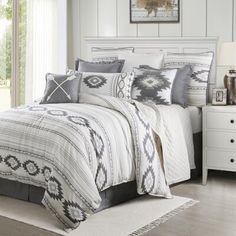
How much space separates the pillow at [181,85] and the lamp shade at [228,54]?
1.09ft

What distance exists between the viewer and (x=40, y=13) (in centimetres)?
615

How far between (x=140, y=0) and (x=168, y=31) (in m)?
0.44

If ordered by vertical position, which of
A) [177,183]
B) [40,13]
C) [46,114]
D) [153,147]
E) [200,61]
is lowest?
[177,183]

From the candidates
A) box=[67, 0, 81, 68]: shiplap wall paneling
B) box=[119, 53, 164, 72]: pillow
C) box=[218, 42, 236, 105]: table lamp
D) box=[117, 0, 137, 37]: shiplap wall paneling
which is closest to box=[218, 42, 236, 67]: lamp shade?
box=[218, 42, 236, 105]: table lamp

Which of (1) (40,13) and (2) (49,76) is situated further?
(1) (40,13)

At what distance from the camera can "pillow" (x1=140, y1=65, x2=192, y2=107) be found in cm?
476

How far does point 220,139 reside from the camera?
176 inches

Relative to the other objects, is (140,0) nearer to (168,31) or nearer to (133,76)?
(168,31)

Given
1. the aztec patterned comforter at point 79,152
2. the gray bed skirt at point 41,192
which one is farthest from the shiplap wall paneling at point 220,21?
the gray bed skirt at point 41,192

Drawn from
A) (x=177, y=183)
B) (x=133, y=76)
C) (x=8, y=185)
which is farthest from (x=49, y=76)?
(x=177, y=183)

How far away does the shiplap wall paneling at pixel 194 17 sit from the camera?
5.16 m

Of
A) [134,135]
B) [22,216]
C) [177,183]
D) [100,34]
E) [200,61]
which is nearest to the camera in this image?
[22,216]

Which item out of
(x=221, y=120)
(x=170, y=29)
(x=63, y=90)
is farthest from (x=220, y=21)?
(x=63, y=90)

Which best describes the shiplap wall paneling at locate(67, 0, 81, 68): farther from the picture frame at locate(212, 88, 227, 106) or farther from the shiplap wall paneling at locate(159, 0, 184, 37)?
the picture frame at locate(212, 88, 227, 106)
